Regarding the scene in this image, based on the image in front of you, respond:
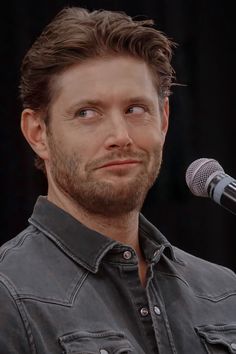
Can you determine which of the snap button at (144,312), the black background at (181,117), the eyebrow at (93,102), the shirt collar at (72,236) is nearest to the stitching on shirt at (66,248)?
the shirt collar at (72,236)

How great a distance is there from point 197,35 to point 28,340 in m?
1.76

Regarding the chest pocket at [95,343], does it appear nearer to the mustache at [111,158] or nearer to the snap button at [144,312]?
the snap button at [144,312]

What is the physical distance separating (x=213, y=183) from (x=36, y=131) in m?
0.62

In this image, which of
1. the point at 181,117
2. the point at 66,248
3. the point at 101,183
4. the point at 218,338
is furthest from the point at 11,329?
the point at 181,117

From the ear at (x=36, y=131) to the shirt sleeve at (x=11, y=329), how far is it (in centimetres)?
48

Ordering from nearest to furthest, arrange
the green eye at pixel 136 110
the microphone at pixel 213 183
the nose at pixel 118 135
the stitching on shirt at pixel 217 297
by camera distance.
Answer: the microphone at pixel 213 183
the nose at pixel 118 135
the green eye at pixel 136 110
the stitching on shirt at pixel 217 297

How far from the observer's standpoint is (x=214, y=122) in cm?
331

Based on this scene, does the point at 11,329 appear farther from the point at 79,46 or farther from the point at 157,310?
the point at 79,46

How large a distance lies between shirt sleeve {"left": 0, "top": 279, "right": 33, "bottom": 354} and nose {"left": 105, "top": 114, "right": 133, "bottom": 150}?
415mm

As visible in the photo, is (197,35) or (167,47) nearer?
(167,47)

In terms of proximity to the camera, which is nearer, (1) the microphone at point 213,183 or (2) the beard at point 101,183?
(1) the microphone at point 213,183

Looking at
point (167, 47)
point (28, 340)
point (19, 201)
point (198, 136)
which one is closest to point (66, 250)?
point (28, 340)

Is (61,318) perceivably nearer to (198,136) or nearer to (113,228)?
(113,228)

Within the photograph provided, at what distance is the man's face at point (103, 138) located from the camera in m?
2.04
